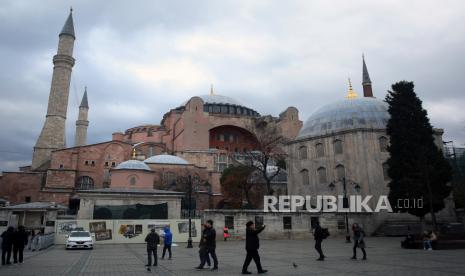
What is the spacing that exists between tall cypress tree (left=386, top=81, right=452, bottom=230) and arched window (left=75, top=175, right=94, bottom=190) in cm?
3451

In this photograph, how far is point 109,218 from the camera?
74.8ft

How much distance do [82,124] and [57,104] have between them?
1875 cm

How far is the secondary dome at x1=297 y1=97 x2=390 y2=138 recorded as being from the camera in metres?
29.6

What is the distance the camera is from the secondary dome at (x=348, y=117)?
97.1 feet

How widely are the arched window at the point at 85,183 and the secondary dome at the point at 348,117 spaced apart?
26274mm

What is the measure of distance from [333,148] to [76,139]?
44.9 m

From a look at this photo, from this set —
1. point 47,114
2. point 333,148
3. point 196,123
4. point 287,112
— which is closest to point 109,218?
point 333,148

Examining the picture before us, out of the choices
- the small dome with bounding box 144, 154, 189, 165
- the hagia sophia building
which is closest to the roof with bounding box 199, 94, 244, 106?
the hagia sophia building

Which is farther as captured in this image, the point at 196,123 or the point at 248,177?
the point at 196,123

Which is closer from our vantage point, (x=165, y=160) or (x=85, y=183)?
(x=165, y=160)

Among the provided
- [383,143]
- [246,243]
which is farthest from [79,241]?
[383,143]

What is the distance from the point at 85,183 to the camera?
43.2 m

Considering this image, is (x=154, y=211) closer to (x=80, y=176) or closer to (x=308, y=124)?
(x=308, y=124)

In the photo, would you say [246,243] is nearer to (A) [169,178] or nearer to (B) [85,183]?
(A) [169,178]
